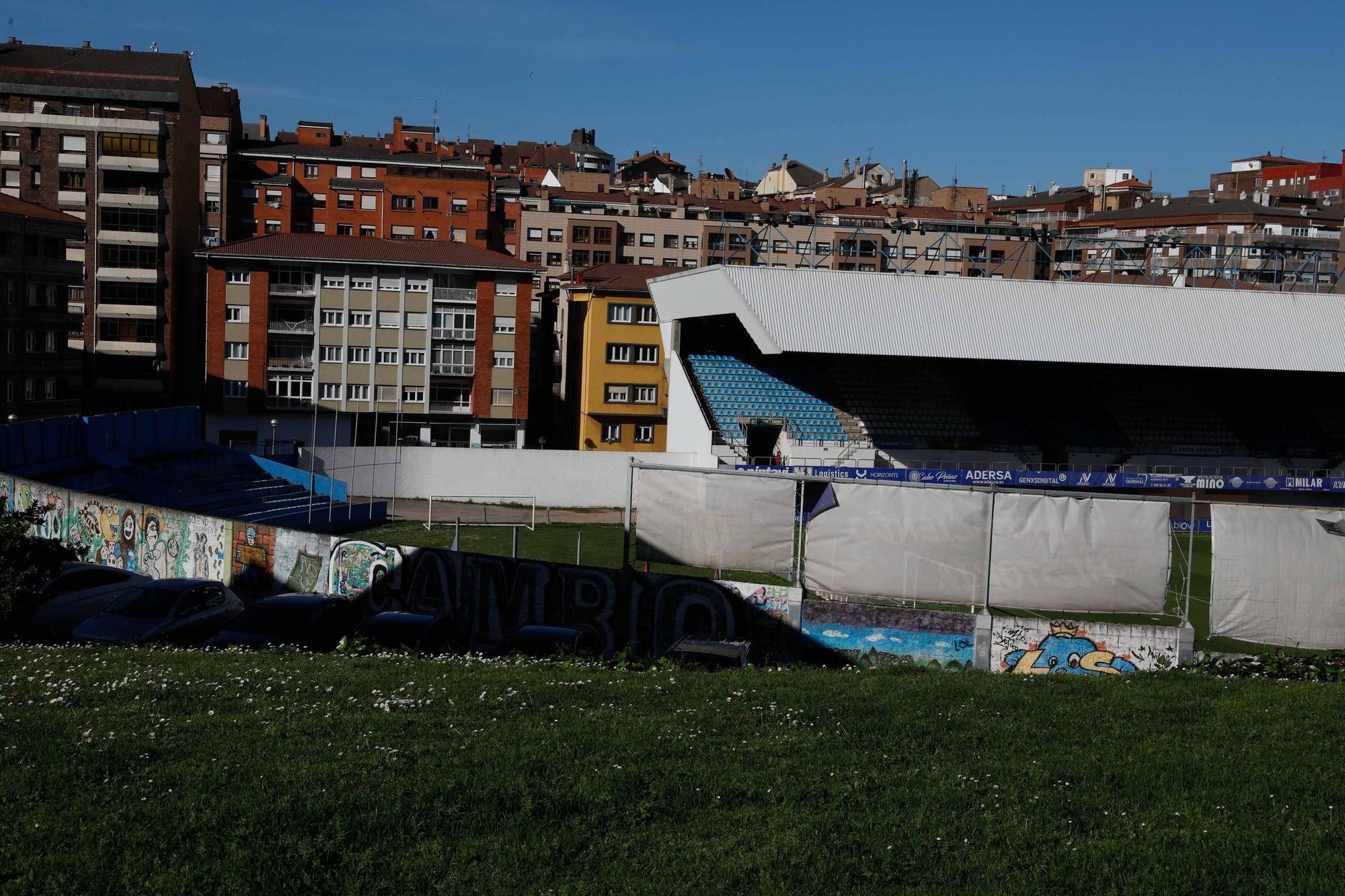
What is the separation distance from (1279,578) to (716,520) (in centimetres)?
731

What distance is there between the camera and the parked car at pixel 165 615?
16438 mm

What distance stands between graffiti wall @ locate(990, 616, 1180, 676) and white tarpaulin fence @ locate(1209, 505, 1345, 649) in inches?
32.6

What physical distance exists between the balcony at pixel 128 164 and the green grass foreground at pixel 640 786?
50140 millimetres

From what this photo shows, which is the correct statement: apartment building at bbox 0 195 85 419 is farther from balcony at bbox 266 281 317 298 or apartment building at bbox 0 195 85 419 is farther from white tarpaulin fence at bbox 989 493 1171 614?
white tarpaulin fence at bbox 989 493 1171 614

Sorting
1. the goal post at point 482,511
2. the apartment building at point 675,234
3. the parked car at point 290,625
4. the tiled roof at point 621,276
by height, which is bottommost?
the goal post at point 482,511

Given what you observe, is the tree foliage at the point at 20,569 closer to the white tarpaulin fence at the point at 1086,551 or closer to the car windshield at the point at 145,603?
the car windshield at the point at 145,603

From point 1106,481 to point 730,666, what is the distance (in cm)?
3205

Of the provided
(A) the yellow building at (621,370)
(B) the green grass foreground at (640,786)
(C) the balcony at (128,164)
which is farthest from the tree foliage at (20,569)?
(C) the balcony at (128,164)

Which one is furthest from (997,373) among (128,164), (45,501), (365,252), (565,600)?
(128,164)

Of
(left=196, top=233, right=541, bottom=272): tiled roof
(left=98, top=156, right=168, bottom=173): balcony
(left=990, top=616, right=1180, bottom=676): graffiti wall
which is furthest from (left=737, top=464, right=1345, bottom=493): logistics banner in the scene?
(left=98, top=156, right=168, bottom=173): balcony

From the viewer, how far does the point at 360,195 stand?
74.6 m

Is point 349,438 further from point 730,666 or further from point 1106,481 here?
point 730,666

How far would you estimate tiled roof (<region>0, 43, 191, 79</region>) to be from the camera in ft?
208

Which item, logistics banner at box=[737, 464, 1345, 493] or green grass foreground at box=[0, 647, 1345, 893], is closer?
green grass foreground at box=[0, 647, 1345, 893]
